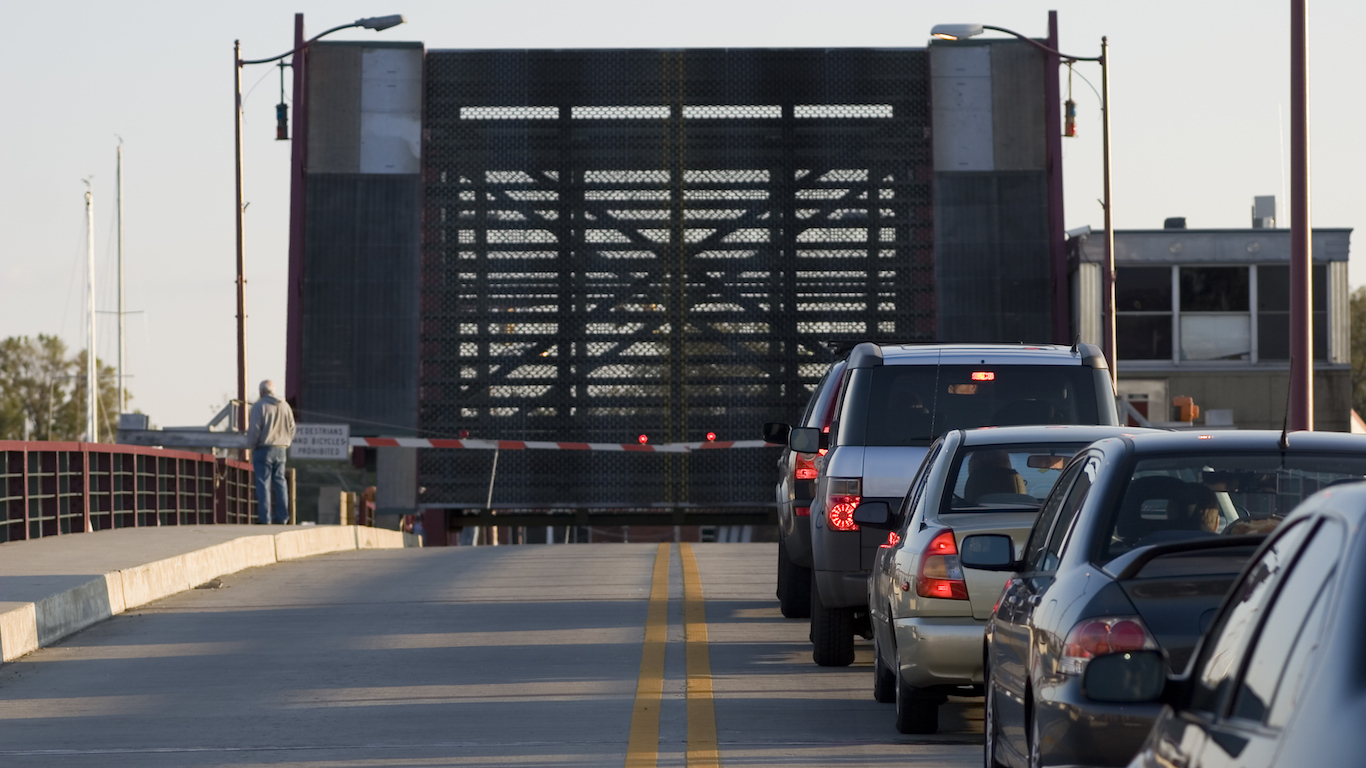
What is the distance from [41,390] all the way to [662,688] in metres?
104

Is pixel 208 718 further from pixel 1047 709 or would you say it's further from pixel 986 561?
pixel 1047 709

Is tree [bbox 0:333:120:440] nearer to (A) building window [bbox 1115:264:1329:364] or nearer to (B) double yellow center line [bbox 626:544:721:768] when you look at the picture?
(A) building window [bbox 1115:264:1329:364]

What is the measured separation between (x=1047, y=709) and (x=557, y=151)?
19811 millimetres

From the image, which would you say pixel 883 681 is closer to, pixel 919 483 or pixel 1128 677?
pixel 919 483

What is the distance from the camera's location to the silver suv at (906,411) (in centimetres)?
A: 1040

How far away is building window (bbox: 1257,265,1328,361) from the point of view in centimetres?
3853

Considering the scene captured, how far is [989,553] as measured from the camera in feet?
22.1

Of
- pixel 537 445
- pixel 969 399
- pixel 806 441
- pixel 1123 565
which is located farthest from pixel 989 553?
pixel 537 445

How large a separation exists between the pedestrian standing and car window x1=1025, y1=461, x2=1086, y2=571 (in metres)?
16.9

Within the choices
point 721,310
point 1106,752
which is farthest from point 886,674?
point 721,310

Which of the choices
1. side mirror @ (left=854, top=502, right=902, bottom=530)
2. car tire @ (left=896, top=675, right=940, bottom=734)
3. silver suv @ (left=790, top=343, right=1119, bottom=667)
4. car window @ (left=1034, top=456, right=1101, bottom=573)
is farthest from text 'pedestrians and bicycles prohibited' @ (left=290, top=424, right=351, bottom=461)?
car window @ (left=1034, top=456, right=1101, bottom=573)

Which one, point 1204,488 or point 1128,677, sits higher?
point 1204,488

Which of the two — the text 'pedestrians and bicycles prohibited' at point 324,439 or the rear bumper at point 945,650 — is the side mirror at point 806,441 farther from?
the text 'pedestrians and bicycles prohibited' at point 324,439

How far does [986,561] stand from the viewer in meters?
6.71
